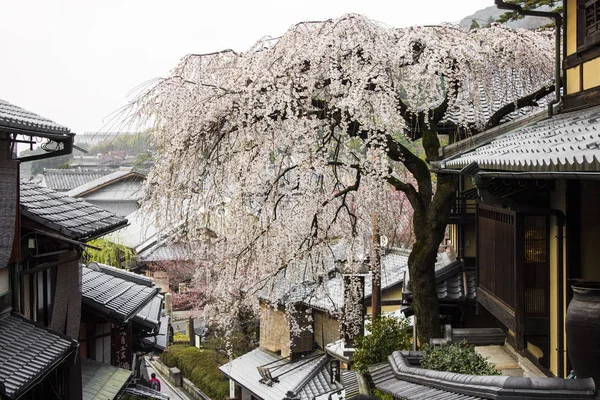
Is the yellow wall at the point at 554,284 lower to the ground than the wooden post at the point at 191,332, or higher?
higher

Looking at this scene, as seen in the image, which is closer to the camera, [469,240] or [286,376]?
[469,240]

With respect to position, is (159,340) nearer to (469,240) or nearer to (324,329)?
(324,329)

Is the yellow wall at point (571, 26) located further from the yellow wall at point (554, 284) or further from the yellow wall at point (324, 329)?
the yellow wall at point (324, 329)

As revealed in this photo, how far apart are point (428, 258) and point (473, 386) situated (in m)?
4.26

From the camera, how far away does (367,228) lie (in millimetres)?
12031

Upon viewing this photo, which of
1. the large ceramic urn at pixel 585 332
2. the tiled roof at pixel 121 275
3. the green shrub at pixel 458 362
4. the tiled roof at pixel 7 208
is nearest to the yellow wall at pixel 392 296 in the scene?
the tiled roof at pixel 121 275

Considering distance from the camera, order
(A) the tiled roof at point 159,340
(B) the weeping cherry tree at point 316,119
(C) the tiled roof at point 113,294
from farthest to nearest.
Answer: (A) the tiled roof at point 159,340 → (C) the tiled roof at point 113,294 → (B) the weeping cherry tree at point 316,119

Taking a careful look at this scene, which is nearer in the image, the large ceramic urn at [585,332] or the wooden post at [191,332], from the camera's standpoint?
the large ceramic urn at [585,332]

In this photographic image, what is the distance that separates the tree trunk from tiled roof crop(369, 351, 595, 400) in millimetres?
1800

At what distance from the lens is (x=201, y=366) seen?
2523cm

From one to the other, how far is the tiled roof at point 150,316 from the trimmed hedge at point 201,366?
6.12 meters

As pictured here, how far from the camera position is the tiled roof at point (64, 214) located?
27.4ft

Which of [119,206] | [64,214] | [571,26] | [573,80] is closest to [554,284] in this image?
[573,80]

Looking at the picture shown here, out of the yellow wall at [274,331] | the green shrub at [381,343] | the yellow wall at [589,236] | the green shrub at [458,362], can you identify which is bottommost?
the yellow wall at [274,331]
